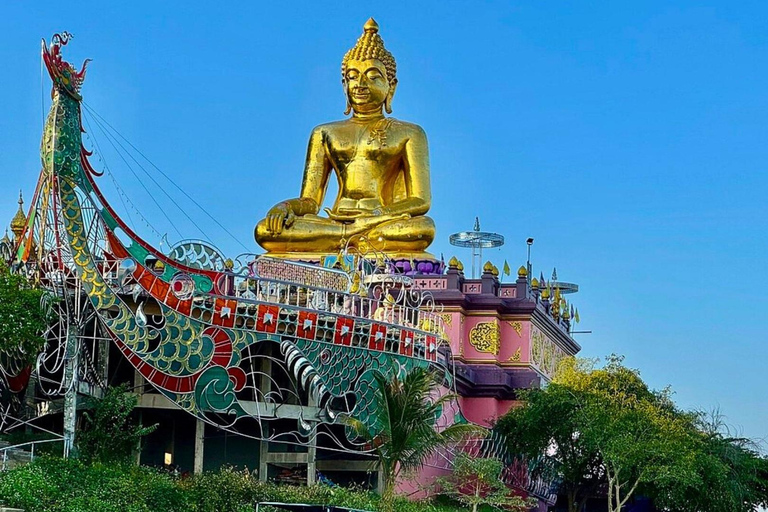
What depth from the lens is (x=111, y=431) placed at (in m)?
24.5

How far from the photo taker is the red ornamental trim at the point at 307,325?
1033 inches

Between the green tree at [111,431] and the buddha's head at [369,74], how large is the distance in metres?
12.5

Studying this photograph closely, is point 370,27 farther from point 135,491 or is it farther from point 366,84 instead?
point 135,491

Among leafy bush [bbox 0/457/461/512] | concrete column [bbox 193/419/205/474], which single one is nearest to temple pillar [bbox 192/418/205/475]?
concrete column [bbox 193/419/205/474]

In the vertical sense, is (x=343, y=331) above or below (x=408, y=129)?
below

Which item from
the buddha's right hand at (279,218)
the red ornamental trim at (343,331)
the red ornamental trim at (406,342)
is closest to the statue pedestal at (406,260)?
the buddha's right hand at (279,218)

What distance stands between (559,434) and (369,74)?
9.95 m

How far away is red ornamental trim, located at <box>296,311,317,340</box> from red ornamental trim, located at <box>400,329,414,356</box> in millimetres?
2207

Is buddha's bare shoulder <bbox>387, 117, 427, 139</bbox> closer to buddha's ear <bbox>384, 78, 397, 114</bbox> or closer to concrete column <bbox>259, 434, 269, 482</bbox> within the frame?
buddha's ear <bbox>384, 78, 397, 114</bbox>

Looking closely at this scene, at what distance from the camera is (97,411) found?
24.5 meters

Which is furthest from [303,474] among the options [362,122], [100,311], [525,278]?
[362,122]

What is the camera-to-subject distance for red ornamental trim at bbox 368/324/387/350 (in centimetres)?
2744

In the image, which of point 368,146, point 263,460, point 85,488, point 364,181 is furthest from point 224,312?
point 368,146

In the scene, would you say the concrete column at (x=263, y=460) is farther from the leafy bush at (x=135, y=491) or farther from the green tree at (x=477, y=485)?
the green tree at (x=477, y=485)
